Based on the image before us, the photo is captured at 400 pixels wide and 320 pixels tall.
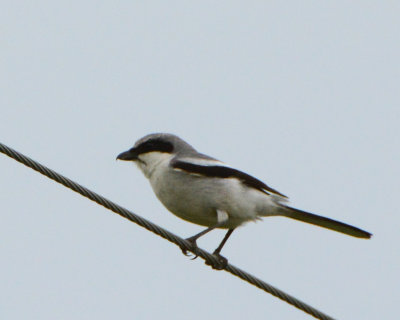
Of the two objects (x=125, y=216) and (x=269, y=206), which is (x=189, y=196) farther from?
→ (x=125, y=216)

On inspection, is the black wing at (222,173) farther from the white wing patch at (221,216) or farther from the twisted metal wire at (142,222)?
the twisted metal wire at (142,222)

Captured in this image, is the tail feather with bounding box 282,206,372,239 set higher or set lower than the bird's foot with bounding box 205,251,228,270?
higher

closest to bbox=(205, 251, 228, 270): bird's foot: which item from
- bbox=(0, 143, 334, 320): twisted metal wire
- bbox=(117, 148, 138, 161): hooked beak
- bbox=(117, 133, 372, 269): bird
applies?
bbox=(117, 133, 372, 269): bird

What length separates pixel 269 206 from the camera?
7.39 m

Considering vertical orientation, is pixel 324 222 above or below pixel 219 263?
above

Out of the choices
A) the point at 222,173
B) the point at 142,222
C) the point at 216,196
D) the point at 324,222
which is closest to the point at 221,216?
the point at 216,196

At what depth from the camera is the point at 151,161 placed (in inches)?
301

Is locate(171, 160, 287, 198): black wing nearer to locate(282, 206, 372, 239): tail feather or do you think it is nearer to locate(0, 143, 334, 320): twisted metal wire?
locate(282, 206, 372, 239): tail feather

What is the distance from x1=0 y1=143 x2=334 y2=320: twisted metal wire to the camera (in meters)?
4.90

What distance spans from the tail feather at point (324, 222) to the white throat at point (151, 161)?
50.2 inches

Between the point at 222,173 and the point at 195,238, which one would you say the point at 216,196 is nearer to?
the point at 222,173

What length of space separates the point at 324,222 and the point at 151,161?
5.92 ft

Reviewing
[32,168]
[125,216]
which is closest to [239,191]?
[125,216]

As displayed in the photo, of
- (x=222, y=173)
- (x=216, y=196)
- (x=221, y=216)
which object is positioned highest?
(x=222, y=173)
